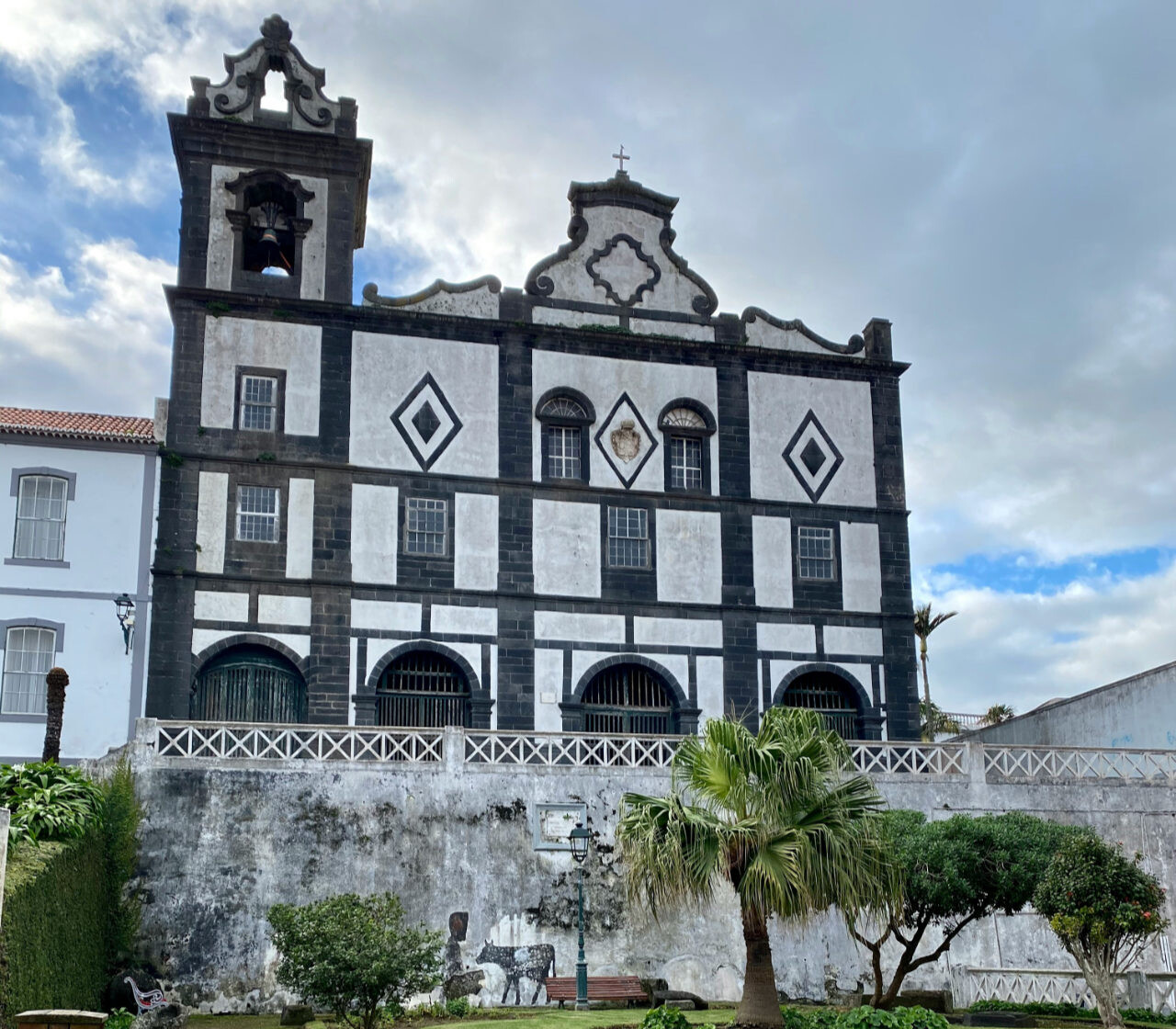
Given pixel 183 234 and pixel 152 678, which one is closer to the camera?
pixel 152 678

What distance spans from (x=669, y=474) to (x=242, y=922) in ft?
47.9

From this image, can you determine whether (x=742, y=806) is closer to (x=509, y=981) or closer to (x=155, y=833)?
(x=509, y=981)

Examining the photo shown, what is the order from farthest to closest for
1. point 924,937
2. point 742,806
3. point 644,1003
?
point 924,937 → point 644,1003 → point 742,806

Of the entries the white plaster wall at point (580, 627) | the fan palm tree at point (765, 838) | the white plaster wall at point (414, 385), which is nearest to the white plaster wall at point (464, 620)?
the white plaster wall at point (580, 627)

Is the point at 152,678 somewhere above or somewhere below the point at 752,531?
below

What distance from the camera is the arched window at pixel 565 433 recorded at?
33688 millimetres

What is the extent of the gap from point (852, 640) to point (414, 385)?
11.9 meters

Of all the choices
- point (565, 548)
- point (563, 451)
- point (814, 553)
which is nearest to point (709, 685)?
point (814, 553)

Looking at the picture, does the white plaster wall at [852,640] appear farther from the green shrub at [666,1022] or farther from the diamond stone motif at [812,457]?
the green shrub at [666,1022]

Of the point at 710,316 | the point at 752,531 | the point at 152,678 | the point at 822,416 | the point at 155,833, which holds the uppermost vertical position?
the point at 710,316

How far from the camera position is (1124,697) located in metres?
34.7

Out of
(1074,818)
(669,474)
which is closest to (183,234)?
(669,474)

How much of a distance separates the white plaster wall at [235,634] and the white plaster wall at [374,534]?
5.73 ft

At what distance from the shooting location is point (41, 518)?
1172 inches
